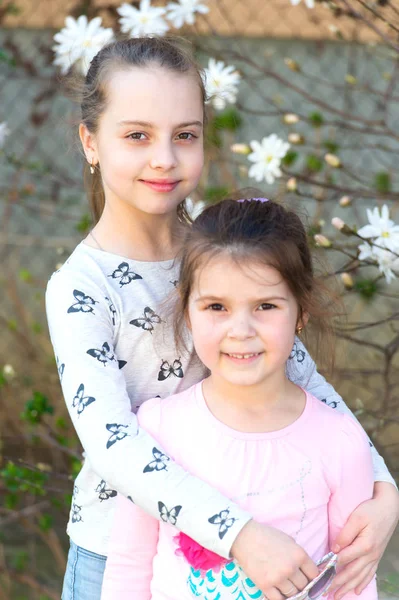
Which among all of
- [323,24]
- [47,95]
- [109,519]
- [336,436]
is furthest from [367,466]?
[323,24]

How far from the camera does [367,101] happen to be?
5359 mm

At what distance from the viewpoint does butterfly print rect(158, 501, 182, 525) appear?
4.75ft

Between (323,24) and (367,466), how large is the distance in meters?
3.49

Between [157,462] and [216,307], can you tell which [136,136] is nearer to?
[216,307]

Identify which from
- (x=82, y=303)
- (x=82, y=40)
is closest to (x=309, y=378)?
(x=82, y=303)

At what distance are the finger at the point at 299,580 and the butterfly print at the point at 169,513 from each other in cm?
19

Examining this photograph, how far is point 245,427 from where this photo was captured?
1550 millimetres

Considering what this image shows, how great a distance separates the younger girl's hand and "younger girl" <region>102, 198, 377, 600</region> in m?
0.06

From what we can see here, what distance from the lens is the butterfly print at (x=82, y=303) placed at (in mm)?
1636

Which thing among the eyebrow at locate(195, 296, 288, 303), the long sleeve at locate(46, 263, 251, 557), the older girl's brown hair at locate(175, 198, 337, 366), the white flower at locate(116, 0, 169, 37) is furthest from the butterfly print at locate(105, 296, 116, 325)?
the white flower at locate(116, 0, 169, 37)

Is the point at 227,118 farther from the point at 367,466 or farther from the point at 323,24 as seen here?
the point at 367,466

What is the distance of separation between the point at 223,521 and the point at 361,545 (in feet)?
0.86

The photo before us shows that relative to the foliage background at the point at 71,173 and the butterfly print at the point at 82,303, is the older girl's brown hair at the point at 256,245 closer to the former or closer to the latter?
the butterfly print at the point at 82,303

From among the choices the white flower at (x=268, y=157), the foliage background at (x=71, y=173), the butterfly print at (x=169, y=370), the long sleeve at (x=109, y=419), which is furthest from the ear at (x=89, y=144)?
the foliage background at (x=71, y=173)
